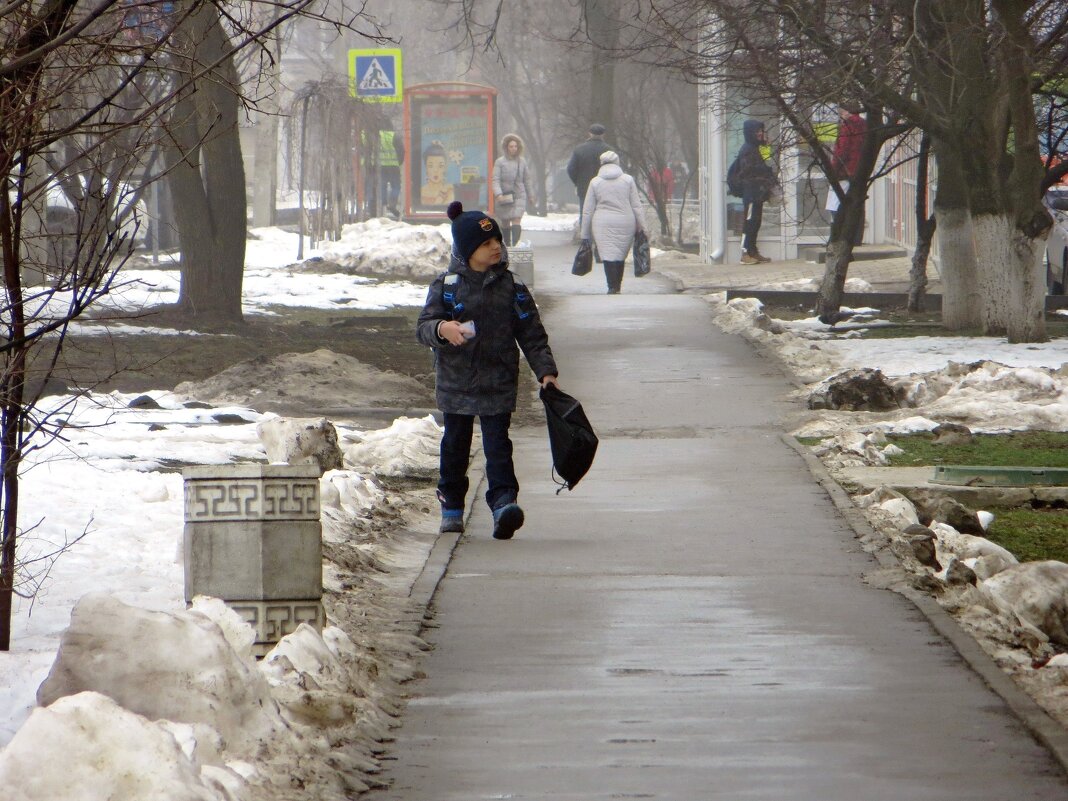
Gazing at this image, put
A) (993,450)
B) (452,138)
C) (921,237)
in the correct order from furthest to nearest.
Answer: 1. (452,138)
2. (921,237)
3. (993,450)

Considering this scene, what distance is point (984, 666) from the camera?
5.53 metres

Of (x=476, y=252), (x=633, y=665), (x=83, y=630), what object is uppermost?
(x=476, y=252)

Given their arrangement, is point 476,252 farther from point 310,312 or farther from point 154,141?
point 310,312

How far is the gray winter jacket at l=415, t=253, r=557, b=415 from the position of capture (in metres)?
7.91

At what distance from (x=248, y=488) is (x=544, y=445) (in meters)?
6.00

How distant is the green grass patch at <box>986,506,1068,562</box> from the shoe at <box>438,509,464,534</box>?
2.54 m

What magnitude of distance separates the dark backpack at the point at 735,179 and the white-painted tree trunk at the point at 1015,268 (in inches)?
422

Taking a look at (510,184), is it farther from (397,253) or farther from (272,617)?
(272,617)

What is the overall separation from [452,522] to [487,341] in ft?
2.99

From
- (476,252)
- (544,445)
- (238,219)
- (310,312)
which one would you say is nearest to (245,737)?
(476,252)

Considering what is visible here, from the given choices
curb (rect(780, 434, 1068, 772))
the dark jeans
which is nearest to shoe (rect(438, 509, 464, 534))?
the dark jeans

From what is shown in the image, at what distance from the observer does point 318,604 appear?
5559 millimetres

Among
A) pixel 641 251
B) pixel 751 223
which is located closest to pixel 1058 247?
pixel 641 251

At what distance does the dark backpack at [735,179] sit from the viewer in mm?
27062
